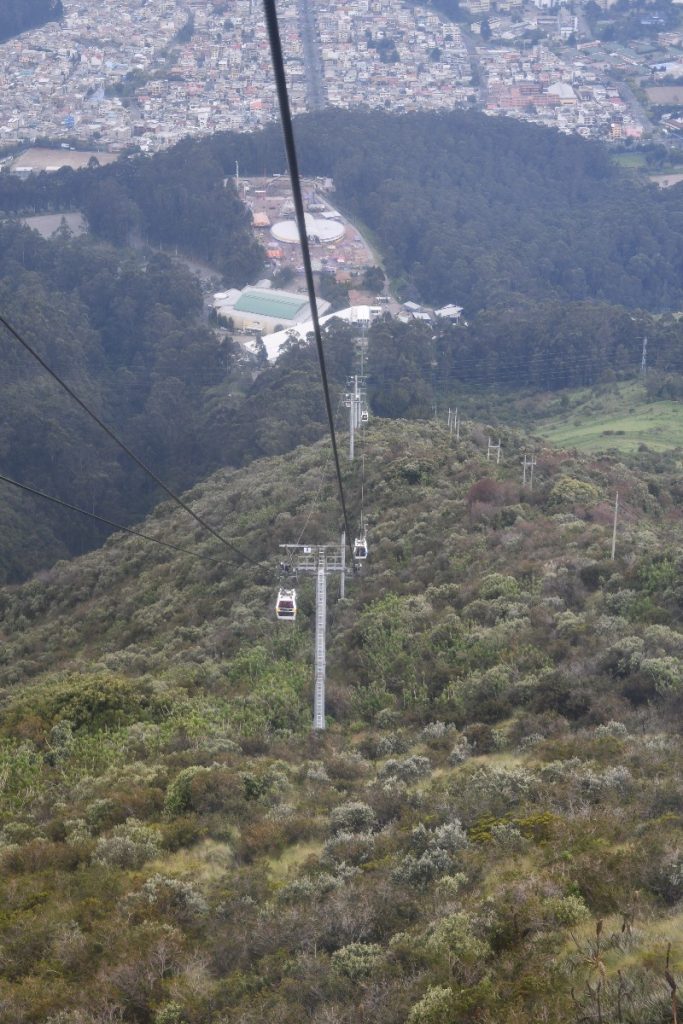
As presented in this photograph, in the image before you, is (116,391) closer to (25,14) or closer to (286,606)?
(286,606)

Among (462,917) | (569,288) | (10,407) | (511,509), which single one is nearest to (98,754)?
(462,917)

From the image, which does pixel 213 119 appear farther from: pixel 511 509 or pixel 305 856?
pixel 305 856

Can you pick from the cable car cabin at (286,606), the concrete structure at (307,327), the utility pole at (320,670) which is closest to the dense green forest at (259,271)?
the concrete structure at (307,327)

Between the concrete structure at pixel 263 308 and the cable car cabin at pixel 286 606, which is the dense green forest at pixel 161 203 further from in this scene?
the cable car cabin at pixel 286 606

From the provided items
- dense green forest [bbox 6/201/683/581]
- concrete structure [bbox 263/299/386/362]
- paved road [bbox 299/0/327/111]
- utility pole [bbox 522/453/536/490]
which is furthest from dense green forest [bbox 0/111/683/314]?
utility pole [bbox 522/453/536/490]

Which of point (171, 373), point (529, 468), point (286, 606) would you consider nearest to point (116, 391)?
point (171, 373)

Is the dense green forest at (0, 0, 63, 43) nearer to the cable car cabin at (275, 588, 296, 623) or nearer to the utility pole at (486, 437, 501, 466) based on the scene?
the utility pole at (486, 437, 501, 466)
